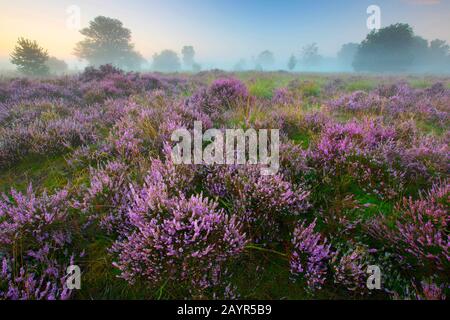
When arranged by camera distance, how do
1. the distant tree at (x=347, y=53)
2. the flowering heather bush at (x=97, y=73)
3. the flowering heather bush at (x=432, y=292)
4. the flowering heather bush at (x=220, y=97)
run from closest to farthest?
1. the flowering heather bush at (x=432, y=292)
2. the flowering heather bush at (x=220, y=97)
3. the flowering heather bush at (x=97, y=73)
4. the distant tree at (x=347, y=53)

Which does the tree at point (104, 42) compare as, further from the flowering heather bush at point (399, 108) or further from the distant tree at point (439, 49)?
the distant tree at point (439, 49)

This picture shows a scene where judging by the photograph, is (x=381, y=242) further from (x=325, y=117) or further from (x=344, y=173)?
(x=325, y=117)

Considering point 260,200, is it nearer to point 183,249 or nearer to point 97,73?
point 183,249

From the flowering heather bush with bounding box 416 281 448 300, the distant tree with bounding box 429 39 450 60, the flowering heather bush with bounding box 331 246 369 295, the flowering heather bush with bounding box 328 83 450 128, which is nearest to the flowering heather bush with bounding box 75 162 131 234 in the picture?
the flowering heather bush with bounding box 331 246 369 295

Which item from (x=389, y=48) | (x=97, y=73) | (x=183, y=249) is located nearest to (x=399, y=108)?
(x=183, y=249)

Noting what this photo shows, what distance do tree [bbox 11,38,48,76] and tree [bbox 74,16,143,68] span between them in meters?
28.4

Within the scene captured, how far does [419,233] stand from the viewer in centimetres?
179

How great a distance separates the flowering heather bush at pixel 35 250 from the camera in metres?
1.55

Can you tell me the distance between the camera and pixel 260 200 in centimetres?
216

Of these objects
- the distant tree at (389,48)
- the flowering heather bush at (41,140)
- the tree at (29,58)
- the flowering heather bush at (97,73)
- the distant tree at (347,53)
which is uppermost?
the distant tree at (347,53)

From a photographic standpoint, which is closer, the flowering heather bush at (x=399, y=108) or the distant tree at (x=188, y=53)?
the flowering heather bush at (x=399, y=108)

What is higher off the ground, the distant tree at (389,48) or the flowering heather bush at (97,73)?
the distant tree at (389,48)

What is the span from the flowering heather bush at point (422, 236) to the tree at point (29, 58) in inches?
1358

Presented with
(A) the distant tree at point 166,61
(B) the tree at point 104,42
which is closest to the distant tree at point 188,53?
(A) the distant tree at point 166,61
